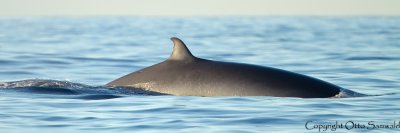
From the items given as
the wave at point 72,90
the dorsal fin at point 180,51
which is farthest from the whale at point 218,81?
the wave at point 72,90

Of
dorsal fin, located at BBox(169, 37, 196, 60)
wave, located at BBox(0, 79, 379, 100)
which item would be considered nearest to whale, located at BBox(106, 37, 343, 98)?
dorsal fin, located at BBox(169, 37, 196, 60)

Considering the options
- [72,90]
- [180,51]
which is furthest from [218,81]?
[72,90]

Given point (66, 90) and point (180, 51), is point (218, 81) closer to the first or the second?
point (180, 51)

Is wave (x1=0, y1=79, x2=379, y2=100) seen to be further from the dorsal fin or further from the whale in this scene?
the dorsal fin

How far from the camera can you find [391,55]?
80.1ft

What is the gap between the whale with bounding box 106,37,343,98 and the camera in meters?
12.4

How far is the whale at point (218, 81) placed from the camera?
12391mm

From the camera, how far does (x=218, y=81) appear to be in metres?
12.4

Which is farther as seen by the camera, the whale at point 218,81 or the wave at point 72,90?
the wave at point 72,90

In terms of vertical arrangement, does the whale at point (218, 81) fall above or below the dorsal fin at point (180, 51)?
below

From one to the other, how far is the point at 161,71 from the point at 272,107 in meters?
1.75

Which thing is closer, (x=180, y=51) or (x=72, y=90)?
(x=180, y=51)

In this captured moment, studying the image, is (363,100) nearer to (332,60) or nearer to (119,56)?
(332,60)

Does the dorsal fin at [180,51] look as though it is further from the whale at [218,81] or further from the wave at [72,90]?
the wave at [72,90]
